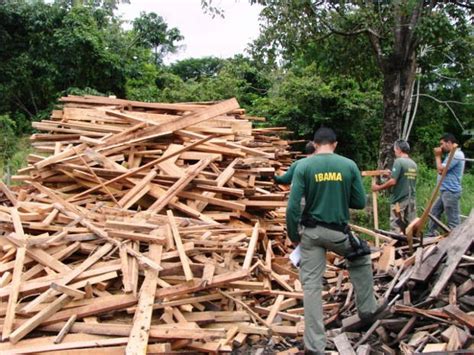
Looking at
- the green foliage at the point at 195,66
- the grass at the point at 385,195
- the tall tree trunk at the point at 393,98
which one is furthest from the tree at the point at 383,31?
the green foliage at the point at 195,66

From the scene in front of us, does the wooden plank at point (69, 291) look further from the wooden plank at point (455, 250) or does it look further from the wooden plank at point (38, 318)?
the wooden plank at point (455, 250)

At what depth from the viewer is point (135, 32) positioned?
65.3 feet

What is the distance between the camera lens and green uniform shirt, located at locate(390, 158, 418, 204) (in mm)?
6746

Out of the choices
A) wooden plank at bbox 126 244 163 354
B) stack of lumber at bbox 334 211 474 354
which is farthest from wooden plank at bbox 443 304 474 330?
wooden plank at bbox 126 244 163 354

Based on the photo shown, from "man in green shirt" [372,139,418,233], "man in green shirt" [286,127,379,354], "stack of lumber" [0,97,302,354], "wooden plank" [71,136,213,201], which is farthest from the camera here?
"man in green shirt" [372,139,418,233]

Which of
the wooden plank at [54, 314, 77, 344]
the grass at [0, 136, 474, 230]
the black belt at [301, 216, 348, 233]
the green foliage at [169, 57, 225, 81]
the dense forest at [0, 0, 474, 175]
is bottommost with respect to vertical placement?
the grass at [0, 136, 474, 230]

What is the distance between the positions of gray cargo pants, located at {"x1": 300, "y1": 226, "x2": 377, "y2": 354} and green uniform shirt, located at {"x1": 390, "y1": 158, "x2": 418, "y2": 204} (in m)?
2.81

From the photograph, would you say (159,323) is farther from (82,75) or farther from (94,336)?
(82,75)

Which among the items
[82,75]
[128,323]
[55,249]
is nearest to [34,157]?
[55,249]

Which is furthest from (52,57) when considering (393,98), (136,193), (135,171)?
(136,193)

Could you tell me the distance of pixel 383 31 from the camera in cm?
1051

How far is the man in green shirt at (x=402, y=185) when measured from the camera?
674cm

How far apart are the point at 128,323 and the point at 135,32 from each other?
17.5 metres

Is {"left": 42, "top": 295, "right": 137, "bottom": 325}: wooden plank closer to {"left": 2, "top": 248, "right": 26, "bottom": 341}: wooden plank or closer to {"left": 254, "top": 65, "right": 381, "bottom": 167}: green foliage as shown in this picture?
→ {"left": 2, "top": 248, "right": 26, "bottom": 341}: wooden plank
